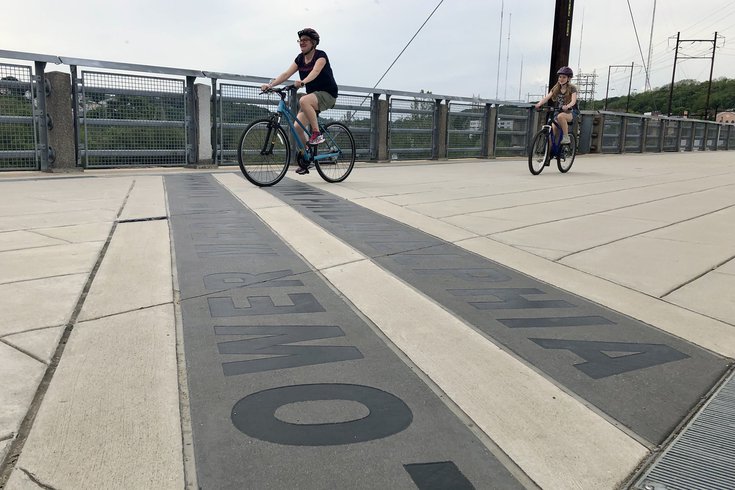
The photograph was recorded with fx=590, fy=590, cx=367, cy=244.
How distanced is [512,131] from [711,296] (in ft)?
50.1

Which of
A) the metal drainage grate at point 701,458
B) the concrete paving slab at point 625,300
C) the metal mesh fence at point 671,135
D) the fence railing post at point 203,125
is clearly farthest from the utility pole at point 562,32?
the metal drainage grate at point 701,458

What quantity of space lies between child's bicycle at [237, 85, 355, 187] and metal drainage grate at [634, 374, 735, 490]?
6333mm

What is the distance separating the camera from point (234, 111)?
11344mm

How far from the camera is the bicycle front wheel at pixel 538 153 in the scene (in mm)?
10969

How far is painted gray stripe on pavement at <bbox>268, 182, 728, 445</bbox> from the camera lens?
2.22m

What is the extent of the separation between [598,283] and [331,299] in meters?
1.73

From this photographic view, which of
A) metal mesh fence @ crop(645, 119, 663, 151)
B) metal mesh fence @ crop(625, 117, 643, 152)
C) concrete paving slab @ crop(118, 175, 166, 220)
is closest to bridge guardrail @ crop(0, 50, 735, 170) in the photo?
concrete paving slab @ crop(118, 175, 166, 220)

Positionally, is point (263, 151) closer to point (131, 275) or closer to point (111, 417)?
point (131, 275)

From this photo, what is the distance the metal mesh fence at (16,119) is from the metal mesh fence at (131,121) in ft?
2.64

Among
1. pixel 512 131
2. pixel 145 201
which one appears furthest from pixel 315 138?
pixel 512 131

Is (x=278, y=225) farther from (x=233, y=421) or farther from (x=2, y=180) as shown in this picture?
(x=2, y=180)

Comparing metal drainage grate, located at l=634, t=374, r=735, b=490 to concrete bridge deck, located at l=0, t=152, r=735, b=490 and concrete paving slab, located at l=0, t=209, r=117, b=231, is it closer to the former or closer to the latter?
concrete bridge deck, located at l=0, t=152, r=735, b=490

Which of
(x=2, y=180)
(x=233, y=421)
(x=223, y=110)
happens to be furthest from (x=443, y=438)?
(x=223, y=110)

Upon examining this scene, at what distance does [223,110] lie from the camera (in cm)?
1123
